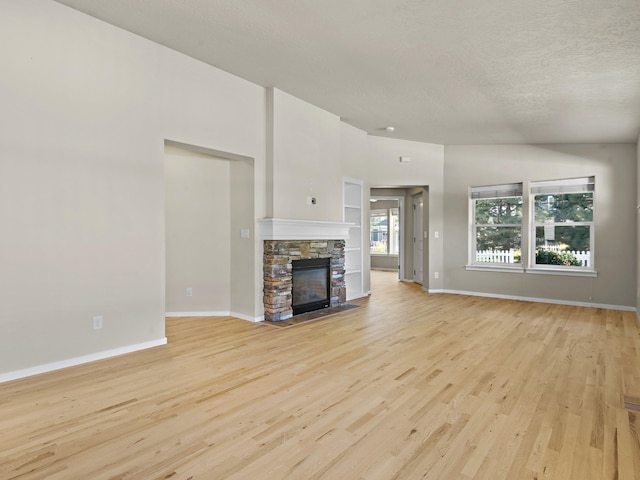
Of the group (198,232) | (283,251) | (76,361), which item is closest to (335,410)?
(76,361)

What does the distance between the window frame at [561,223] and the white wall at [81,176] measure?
18.7 feet

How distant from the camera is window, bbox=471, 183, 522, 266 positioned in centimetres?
680

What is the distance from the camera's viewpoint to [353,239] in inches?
262

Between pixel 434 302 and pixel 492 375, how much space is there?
10.8ft

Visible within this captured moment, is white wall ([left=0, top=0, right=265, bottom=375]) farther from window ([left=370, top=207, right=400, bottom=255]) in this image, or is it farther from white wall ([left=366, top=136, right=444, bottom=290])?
window ([left=370, top=207, right=400, bottom=255])

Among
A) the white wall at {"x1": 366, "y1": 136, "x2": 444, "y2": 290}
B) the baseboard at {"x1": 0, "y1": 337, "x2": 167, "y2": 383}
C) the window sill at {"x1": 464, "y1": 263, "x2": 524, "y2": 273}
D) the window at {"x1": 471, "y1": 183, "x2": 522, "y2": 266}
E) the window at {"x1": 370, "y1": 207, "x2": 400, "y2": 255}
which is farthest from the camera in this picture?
the window at {"x1": 370, "y1": 207, "x2": 400, "y2": 255}

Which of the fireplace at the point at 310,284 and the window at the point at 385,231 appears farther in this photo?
the window at the point at 385,231

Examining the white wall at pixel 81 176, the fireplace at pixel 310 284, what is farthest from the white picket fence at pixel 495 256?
the white wall at pixel 81 176

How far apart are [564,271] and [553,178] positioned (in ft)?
5.19

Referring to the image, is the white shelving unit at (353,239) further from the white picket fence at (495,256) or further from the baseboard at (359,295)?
the white picket fence at (495,256)

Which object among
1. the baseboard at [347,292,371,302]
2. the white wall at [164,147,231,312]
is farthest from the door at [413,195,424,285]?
the white wall at [164,147,231,312]

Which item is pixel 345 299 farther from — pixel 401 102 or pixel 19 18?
pixel 19 18

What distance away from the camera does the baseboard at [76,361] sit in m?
2.90

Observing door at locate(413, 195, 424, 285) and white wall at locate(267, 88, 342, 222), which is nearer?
white wall at locate(267, 88, 342, 222)
